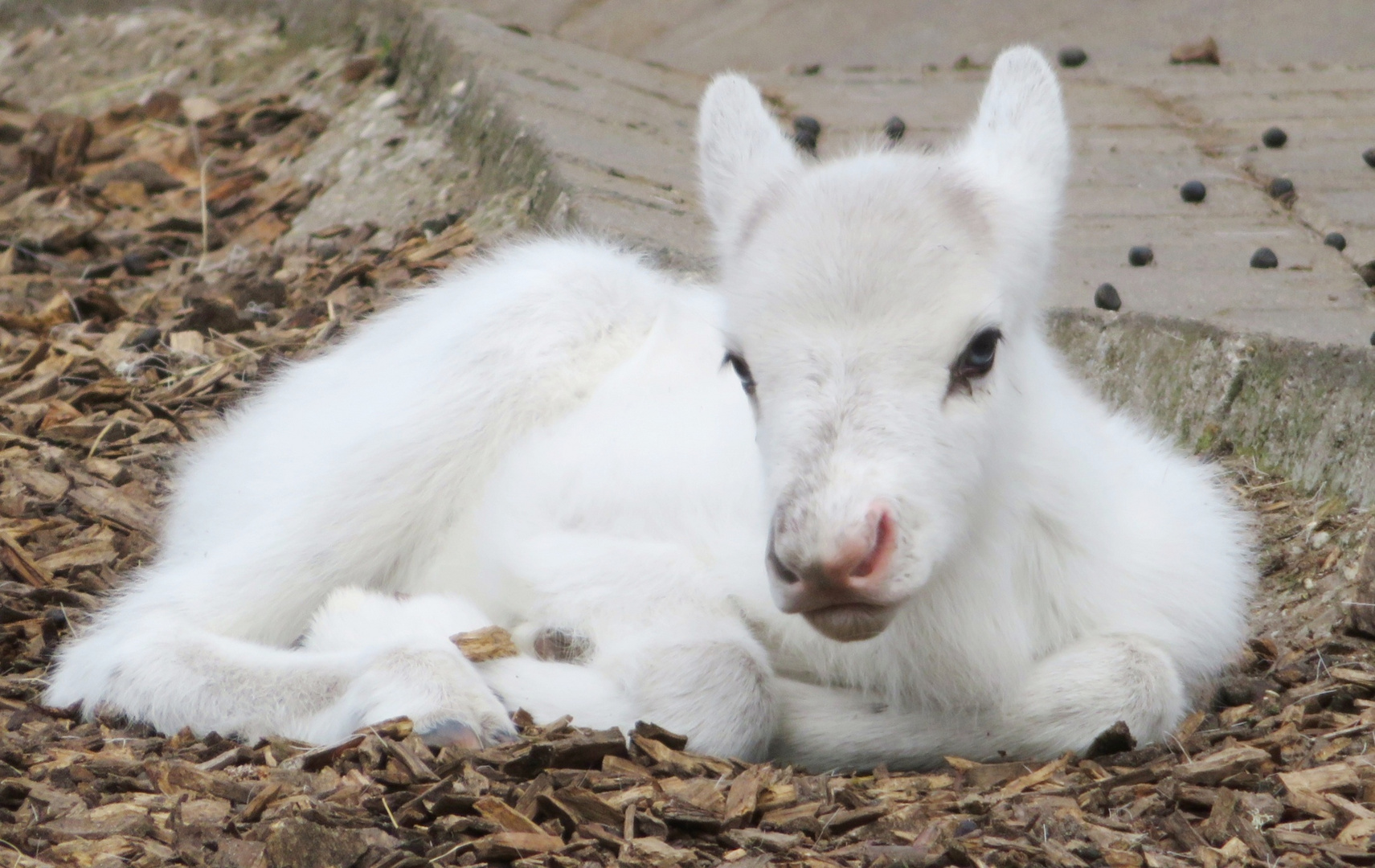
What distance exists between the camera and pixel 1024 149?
4039 millimetres

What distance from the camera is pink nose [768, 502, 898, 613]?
9.75ft

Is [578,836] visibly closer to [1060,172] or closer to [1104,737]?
[1104,737]

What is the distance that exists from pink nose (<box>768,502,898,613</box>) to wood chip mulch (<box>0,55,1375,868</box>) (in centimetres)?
51

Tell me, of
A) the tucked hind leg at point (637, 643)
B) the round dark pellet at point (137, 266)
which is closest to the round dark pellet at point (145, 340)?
the round dark pellet at point (137, 266)

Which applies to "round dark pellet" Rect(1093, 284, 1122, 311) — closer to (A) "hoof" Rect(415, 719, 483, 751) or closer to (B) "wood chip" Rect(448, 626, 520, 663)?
(B) "wood chip" Rect(448, 626, 520, 663)

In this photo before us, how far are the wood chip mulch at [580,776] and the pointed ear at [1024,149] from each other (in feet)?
4.20

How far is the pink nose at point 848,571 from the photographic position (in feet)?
9.75

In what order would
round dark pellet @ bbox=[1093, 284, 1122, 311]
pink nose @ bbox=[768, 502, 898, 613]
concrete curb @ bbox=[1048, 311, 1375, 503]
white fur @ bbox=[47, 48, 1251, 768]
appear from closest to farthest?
pink nose @ bbox=[768, 502, 898, 613]
white fur @ bbox=[47, 48, 1251, 768]
concrete curb @ bbox=[1048, 311, 1375, 503]
round dark pellet @ bbox=[1093, 284, 1122, 311]

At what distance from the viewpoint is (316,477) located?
4750 mm

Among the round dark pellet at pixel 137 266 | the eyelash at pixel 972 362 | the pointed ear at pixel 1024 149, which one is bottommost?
the round dark pellet at pixel 137 266

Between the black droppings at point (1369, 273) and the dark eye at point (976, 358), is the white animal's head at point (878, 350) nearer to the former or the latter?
the dark eye at point (976, 358)

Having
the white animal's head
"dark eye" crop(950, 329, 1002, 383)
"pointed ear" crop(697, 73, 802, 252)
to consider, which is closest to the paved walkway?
"pointed ear" crop(697, 73, 802, 252)

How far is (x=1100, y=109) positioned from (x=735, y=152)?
215 inches

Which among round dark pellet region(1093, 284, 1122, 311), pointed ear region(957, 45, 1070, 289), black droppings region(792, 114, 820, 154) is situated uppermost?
pointed ear region(957, 45, 1070, 289)
